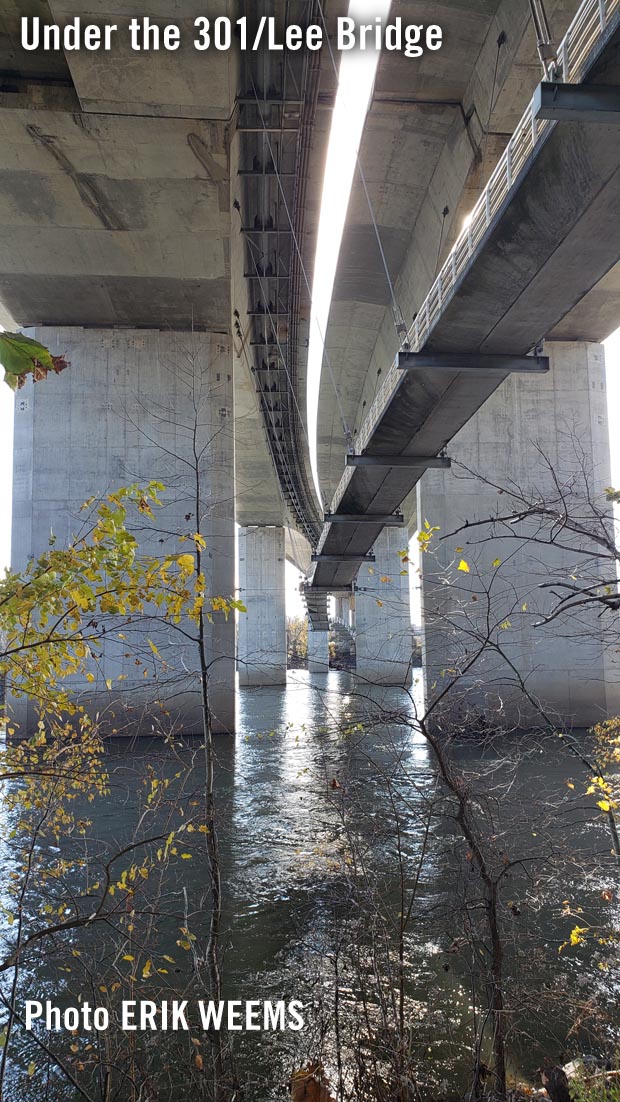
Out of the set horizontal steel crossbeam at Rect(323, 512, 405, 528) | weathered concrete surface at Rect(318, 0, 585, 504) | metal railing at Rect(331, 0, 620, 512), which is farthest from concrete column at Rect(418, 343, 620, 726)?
metal railing at Rect(331, 0, 620, 512)

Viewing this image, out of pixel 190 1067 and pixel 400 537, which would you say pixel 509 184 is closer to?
pixel 190 1067

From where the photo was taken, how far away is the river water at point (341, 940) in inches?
203

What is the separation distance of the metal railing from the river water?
20.2 feet

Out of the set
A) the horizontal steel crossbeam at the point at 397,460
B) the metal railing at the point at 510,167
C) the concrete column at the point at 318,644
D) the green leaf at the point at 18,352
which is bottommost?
the concrete column at the point at 318,644

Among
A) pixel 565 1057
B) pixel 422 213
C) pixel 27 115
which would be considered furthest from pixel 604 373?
pixel 565 1057

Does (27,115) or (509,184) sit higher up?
(27,115)

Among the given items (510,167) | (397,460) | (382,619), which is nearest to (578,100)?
(510,167)

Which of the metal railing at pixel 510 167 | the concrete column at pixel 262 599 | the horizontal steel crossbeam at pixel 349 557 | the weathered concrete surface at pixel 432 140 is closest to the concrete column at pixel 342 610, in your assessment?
the concrete column at pixel 262 599

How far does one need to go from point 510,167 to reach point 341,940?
8.66 metres

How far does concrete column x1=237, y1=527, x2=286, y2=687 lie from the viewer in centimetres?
4622

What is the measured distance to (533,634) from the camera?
864 inches

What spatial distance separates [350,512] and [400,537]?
57.5ft

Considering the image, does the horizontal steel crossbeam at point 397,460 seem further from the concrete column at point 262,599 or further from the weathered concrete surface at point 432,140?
the concrete column at point 262,599

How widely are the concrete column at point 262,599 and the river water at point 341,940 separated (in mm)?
33232
